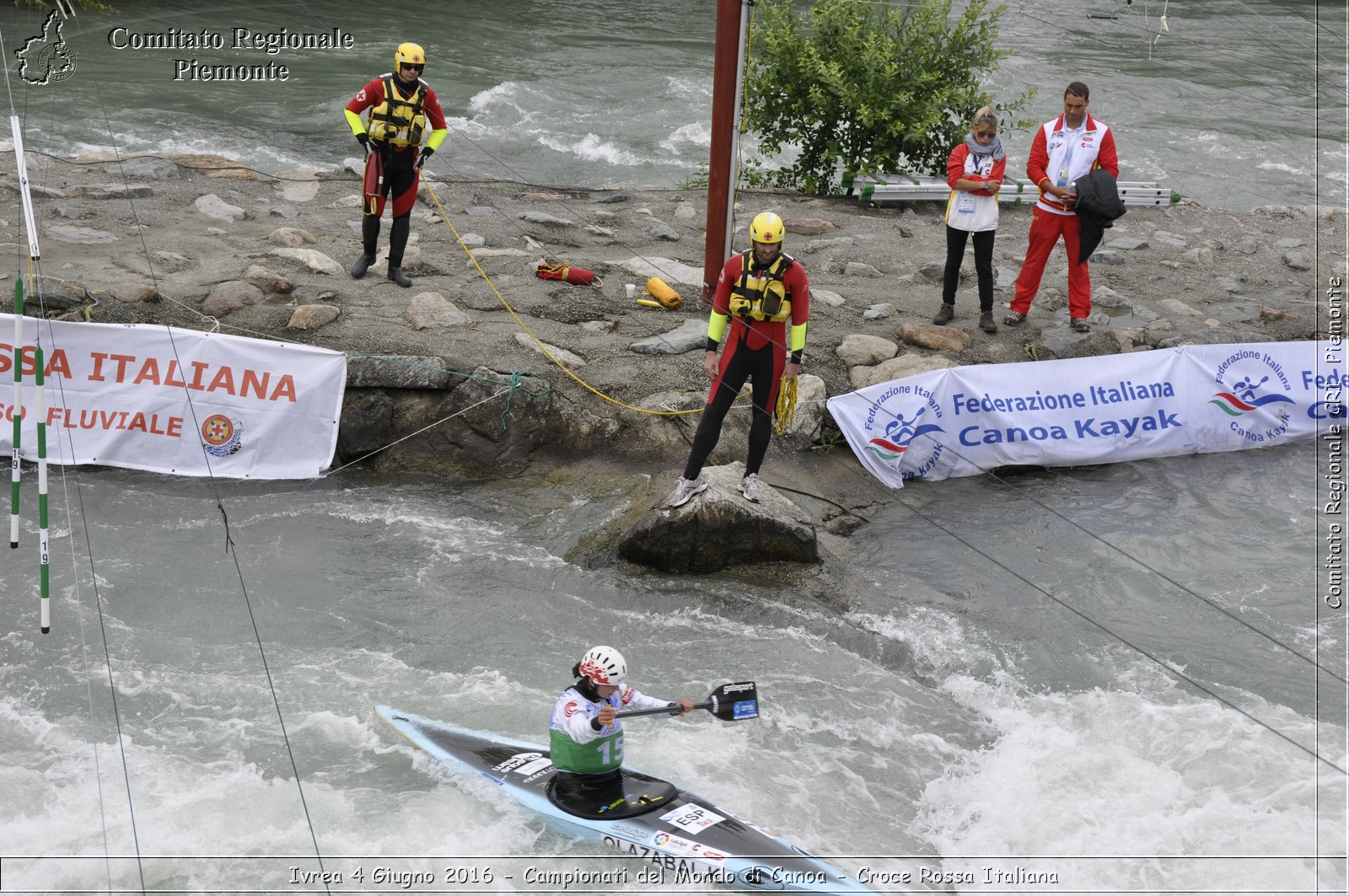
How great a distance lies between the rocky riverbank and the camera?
28.2 feet

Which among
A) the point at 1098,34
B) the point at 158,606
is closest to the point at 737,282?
the point at 158,606

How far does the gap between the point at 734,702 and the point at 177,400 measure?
459 cm

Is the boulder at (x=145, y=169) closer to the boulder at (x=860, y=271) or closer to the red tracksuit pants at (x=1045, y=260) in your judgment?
the boulder at (x=860, y=271)

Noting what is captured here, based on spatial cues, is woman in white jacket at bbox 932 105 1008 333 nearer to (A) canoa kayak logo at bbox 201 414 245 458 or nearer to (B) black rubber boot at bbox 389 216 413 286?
(B) black rubber boot at bbox 389 216 413 286

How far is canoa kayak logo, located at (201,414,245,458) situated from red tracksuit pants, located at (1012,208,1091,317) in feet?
19.3

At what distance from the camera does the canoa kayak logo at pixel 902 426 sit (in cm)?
838

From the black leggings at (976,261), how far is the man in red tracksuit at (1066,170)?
15.1 inches

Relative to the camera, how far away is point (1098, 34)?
22656mm

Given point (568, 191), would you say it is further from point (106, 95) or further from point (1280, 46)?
point (1280, 46)

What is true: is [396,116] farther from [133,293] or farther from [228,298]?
[133,293]

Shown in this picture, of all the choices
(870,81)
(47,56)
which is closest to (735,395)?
(870,81)

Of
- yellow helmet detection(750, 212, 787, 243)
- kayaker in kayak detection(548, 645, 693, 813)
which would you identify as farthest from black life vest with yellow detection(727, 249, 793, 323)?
kayaker in kayak detection(548, 645, 693, 813)

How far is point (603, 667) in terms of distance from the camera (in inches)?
219

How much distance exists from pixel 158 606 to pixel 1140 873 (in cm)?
558
